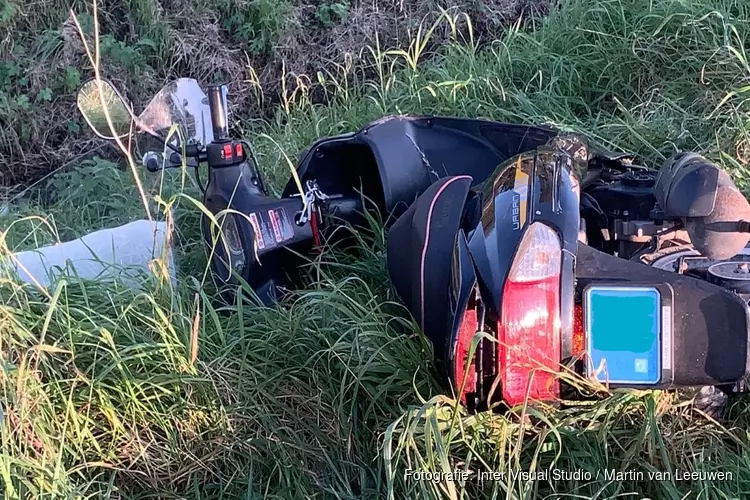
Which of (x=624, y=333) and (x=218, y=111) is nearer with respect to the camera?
(x=624, y=333)

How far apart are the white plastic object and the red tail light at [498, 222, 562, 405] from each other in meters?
1.23

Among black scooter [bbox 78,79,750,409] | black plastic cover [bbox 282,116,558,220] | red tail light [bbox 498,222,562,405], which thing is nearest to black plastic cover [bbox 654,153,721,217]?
black scooter [bbox 78,79,750,409]

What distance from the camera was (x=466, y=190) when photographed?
227 centimetres

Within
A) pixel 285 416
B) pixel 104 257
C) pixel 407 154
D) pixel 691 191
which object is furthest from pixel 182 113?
pixel 691 191

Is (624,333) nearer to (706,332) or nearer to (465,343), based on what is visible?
(706,332)

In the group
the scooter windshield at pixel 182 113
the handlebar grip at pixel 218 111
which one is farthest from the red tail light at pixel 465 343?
the scooter windshield at pixel 182 113

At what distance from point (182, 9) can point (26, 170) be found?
1431mm

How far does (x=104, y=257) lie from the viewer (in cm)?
295

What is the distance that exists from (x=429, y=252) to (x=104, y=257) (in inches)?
54.8

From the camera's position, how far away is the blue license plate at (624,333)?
1.77 metres

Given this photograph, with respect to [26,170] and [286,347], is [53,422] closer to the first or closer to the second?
[286,347]

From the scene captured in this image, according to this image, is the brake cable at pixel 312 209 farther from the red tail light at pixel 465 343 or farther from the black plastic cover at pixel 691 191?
the black plastic cover at pixel 691 191

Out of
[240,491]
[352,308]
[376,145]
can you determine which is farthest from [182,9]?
[240,491]

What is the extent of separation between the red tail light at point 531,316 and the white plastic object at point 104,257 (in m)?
1.23
